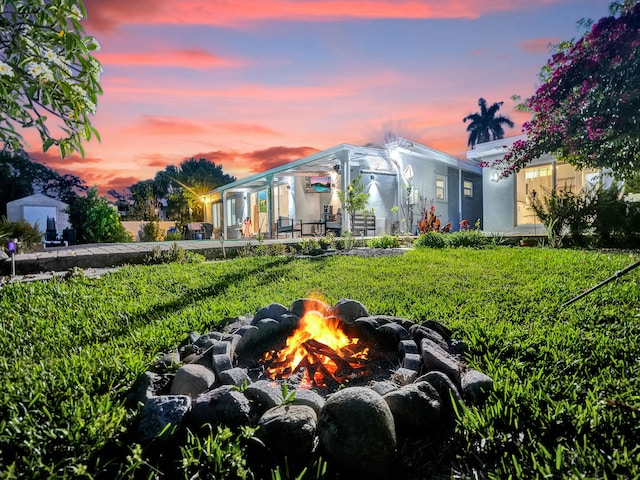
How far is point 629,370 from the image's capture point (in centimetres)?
217

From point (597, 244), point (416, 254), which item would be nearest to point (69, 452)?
point (416, 254)

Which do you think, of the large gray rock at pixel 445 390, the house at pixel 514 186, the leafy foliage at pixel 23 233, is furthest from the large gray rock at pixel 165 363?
the house at pixel 514 186

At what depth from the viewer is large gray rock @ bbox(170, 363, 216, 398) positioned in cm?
204

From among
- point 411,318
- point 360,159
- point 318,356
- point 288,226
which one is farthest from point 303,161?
point 318,356

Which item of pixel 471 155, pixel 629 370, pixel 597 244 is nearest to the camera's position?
pixel 629 370

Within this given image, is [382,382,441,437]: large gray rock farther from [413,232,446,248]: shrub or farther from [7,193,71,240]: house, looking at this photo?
[7,193,71,240]: house

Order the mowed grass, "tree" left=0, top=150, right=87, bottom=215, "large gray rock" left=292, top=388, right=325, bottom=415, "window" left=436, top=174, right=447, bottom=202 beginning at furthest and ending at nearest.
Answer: "tree" left=0, top=150, right=87, bottom=215 → "window" left=436, top=174, right=447, bottom=202 → "large gray rock" left=292, top=388, right=325, bottom=415 → the mowed grass

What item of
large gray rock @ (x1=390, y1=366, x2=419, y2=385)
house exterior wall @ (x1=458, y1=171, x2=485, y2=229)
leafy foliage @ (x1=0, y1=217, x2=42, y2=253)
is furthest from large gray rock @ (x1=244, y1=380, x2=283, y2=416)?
house exterior wall @ (x1=458, y1=171, x2=485, y2=229)

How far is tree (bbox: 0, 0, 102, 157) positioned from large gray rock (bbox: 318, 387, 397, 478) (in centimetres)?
258

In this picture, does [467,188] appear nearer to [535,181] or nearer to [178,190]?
[535,181]

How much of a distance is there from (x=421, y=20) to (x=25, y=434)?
8.33 metres

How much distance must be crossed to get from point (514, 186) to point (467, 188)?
4.82m

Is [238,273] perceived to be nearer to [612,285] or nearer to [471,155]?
[612,285]

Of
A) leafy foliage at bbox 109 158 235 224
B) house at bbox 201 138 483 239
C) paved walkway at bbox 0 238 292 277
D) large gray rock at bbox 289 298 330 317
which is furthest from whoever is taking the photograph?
leafy foliage at bbox 109 158 235 224
